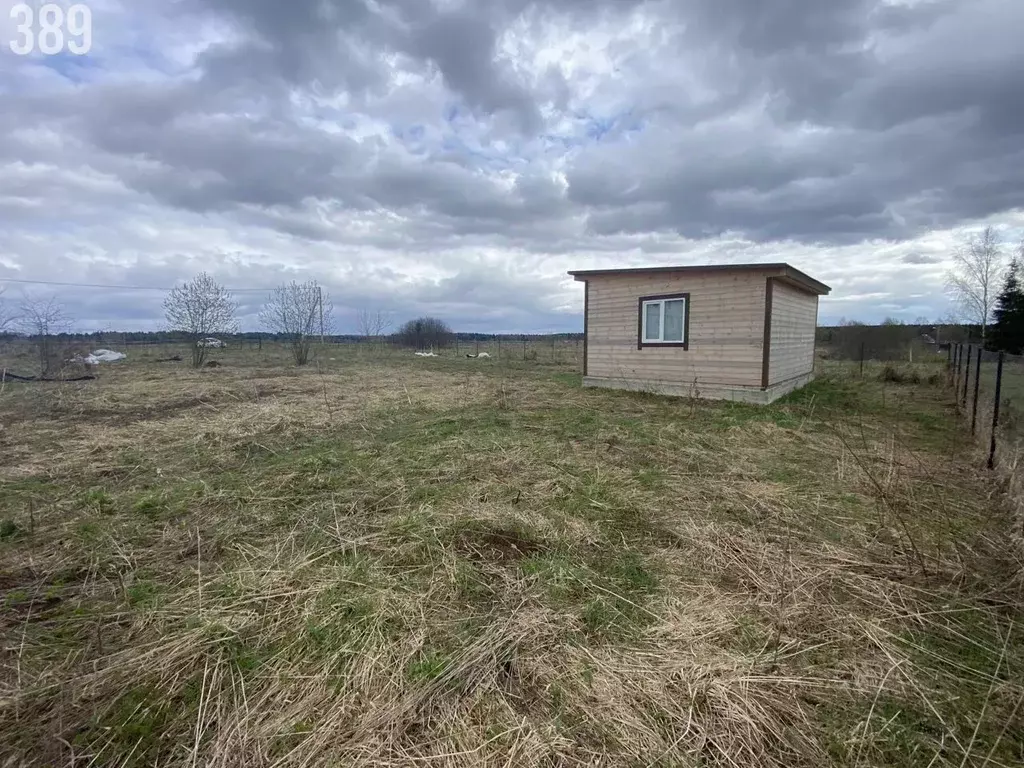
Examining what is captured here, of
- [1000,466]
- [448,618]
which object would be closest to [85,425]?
[448,618]

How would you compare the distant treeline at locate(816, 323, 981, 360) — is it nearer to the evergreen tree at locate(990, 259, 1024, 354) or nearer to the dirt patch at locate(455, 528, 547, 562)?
the evergreen tree at locate(990, 259, 1024, 354)

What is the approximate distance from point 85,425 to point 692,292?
1126 centimetres

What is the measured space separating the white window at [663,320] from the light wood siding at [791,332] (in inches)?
69.1

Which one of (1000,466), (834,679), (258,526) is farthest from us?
(1000,466)

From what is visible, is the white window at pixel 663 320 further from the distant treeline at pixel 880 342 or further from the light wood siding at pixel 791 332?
the distant treeline at pixel 880 342

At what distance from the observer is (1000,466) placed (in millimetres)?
4820

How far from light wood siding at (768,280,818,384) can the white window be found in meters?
1.76

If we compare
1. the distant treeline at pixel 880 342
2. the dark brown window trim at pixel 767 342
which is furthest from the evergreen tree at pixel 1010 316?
the dark brown window trim at pixel 767 342

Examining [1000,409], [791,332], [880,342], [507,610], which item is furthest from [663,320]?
[880,342]

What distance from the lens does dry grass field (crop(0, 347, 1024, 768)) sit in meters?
1.76

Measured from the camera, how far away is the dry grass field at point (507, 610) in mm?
1763

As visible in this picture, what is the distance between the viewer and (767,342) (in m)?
9.26

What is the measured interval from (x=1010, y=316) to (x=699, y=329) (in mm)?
25633

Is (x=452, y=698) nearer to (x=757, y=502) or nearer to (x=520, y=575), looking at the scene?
(x=520, y=575)
